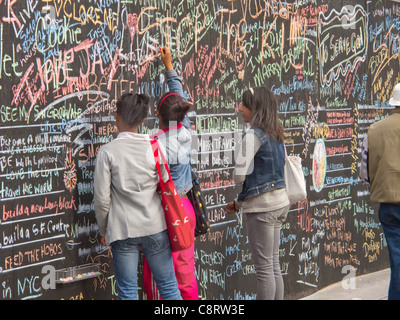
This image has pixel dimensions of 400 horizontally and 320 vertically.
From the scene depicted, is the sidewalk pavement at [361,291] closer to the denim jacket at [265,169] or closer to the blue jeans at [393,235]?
the blue jeans at [393,235]

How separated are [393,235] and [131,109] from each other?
2.72 m

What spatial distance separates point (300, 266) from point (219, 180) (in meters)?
1.80

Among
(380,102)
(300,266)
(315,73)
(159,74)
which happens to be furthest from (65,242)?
(380,102)

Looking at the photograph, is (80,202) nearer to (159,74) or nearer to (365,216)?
(159,74)

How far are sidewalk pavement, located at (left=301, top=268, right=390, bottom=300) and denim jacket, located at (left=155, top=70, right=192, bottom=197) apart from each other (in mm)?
3052

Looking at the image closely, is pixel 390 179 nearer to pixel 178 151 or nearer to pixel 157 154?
pixel 178 151

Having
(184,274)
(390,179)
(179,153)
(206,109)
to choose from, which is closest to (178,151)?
(179,153)

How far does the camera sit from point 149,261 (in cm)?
518

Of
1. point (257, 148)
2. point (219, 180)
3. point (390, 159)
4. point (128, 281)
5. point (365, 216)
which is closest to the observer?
point (128, 281)

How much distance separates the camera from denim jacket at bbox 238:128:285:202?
596 centimetres

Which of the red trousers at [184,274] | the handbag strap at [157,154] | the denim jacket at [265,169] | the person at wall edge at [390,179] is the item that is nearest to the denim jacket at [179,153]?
the red trousers at [184,274]

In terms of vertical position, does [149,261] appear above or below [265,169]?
below

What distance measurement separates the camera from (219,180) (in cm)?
689

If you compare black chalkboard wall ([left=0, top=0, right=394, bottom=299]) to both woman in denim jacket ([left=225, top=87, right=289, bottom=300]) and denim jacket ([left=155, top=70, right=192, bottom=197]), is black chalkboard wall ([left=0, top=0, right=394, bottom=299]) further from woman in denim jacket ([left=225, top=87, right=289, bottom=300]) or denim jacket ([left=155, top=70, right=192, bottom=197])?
woman in denim jacket ([left=225, top=87, right=289, bottom=300])
